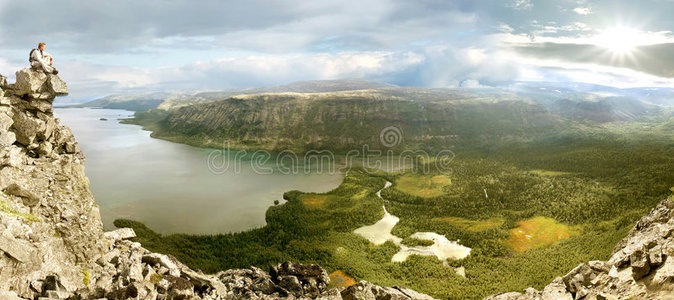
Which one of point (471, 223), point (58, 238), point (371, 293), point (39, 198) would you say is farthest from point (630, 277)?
point (471, 223)

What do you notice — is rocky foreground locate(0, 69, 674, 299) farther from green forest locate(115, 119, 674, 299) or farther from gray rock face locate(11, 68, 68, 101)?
green forest locate(115, 119, 674, 299)

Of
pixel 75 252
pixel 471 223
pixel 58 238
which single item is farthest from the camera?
pixel 471 223

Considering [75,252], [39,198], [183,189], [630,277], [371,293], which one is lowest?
[183,189]

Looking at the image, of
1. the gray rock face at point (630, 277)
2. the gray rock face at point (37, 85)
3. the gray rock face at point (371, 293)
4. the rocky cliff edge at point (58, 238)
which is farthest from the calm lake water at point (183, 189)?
the gray rock face at point (630, 277)

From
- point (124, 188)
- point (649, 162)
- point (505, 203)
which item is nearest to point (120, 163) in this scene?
point (124, 188)

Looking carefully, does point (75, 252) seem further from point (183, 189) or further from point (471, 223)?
point (183, 189)

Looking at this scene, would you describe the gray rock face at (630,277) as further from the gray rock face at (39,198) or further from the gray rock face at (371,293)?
the gray rock face at (39,198)

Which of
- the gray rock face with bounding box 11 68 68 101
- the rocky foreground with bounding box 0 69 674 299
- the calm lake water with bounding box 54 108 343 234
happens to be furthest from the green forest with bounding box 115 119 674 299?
the gray rock face with bounding box 11 68 68 101

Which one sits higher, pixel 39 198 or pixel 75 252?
pixel 39 198
